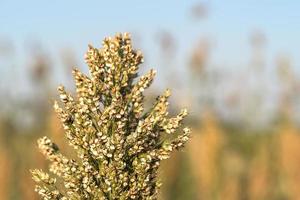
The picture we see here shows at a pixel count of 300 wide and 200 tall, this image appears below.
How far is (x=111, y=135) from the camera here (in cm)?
738

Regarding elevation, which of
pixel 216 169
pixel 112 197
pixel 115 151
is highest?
pixel 216 169

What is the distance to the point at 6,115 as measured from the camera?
5762cm

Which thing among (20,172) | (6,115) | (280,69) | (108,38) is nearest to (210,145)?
(280,69)

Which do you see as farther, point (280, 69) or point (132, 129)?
point (280, 69)

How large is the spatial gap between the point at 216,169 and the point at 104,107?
126ft

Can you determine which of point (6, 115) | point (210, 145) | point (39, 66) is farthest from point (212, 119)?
point (6, 115)

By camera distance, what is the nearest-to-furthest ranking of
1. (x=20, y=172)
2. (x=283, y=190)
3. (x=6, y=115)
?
(x=20, y=172)
(x=6, y=115)
(x=283, y=190)

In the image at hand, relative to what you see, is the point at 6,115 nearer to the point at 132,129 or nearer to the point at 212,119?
the point at 212,119

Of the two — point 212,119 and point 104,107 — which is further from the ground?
point 212,119

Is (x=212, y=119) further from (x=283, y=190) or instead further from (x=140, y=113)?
(x=140, y=113)

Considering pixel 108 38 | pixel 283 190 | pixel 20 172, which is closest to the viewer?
pixel 108 38

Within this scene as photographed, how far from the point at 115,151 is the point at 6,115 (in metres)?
51.6

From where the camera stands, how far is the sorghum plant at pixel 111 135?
7.23 m

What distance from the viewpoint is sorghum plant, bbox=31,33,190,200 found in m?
7.23
